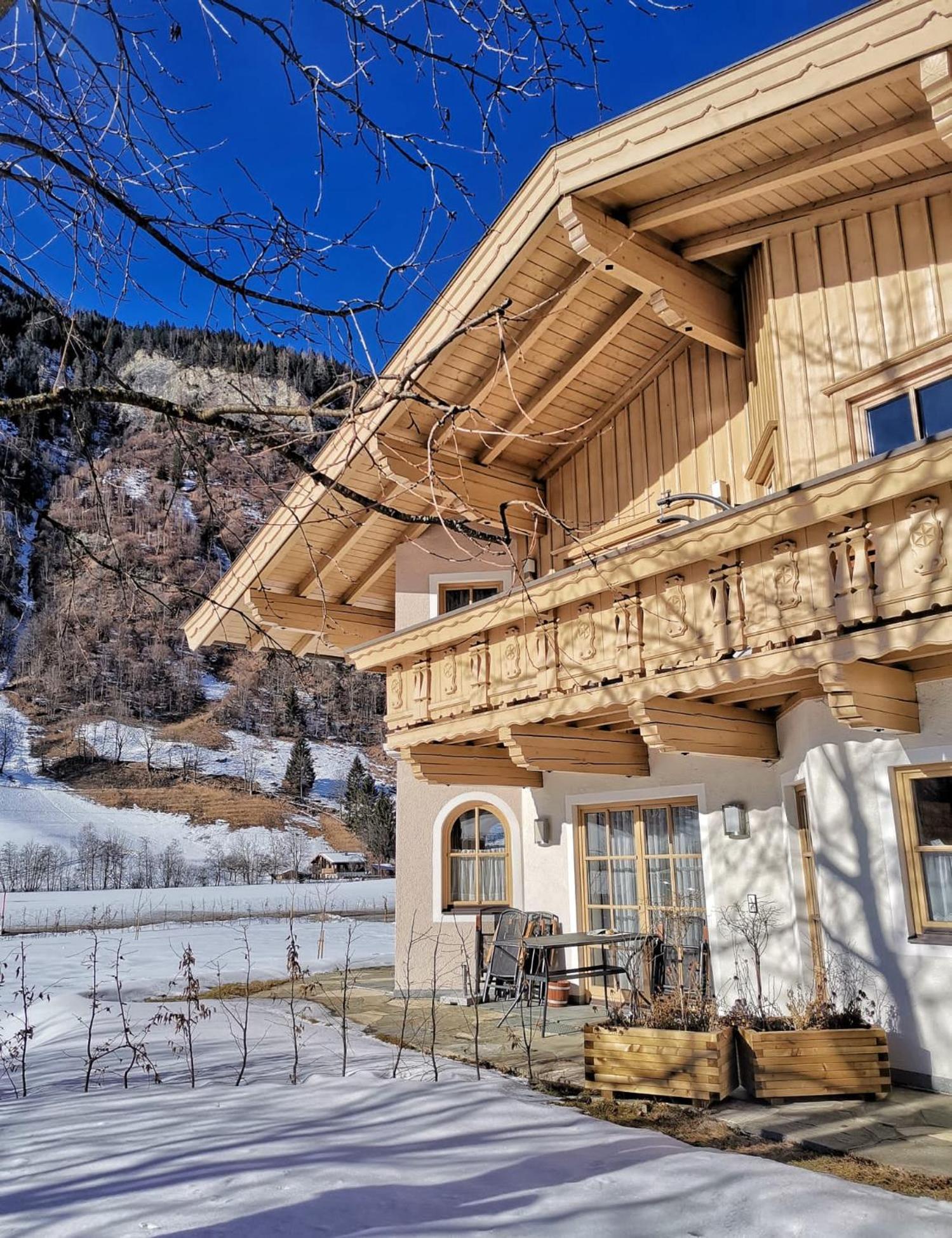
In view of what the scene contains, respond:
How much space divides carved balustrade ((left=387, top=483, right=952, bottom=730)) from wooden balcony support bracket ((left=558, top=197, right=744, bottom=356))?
2.72m

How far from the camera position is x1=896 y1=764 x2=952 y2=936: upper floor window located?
20.0 ft

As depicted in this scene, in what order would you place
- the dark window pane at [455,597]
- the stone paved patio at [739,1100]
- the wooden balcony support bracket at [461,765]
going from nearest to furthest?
the stone paved patio at [739,1100]
the wooden balcony support bracket at [461,765]
the dark window pane at [455,597]

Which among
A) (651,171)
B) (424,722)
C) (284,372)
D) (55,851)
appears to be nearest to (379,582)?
(424,722)

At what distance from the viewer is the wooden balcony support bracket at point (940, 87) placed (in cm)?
601

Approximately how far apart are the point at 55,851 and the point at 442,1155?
144ft

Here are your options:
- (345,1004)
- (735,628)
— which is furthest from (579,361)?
(345,1004)

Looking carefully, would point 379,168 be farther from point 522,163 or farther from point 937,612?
point 937,612

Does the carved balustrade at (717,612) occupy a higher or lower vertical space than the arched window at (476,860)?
higher

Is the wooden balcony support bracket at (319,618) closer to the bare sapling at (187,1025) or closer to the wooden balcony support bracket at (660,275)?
the bare sapling at (187,1025)

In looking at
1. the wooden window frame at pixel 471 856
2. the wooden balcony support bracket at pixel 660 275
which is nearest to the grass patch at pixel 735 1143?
the wooden window frame at pixel 471 856

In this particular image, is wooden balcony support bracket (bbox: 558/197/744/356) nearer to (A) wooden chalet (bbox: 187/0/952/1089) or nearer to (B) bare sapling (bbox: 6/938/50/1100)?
(A) wooden chalet (bbox: 187/0/952/1089)

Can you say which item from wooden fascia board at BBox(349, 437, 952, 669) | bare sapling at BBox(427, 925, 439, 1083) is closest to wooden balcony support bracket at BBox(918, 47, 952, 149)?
wooden fascia board at BBox(349, 437, 952, 669)

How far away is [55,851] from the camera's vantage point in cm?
4388

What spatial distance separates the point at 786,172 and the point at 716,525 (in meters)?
2.99
